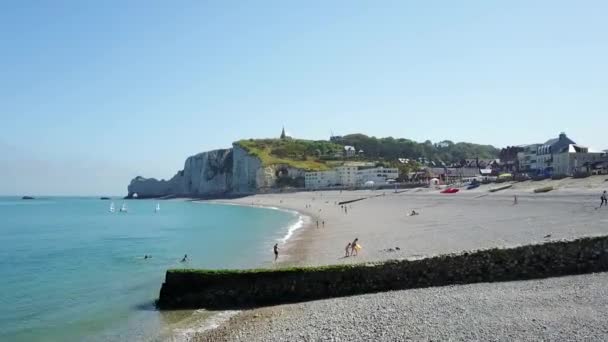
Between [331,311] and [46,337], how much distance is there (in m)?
8.85

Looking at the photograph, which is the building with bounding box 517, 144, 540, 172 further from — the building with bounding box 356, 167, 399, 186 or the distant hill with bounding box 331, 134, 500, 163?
the distant hill with bounding box 331, 134, 500, 163

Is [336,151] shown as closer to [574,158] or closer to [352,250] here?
[574,158]

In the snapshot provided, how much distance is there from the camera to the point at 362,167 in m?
144

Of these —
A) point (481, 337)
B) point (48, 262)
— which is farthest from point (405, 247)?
point (48, 262)

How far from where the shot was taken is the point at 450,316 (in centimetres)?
1210

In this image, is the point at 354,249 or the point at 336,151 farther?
the point at 336,151

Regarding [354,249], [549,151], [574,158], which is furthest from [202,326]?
[549,151]

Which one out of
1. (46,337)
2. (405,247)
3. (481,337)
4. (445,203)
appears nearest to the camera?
(481,337)

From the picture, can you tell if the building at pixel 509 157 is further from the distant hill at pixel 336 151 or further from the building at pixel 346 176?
the distant hill at pixel 336 151

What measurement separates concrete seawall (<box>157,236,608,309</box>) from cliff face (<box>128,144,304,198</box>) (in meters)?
122

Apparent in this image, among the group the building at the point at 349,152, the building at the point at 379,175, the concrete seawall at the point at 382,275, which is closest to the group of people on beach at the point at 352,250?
the concrete seawall at the point at 382,275

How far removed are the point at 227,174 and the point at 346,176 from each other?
4238 centimetres

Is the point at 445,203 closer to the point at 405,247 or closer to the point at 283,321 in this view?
the point at 405,247

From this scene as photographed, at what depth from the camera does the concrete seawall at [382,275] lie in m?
15.6
